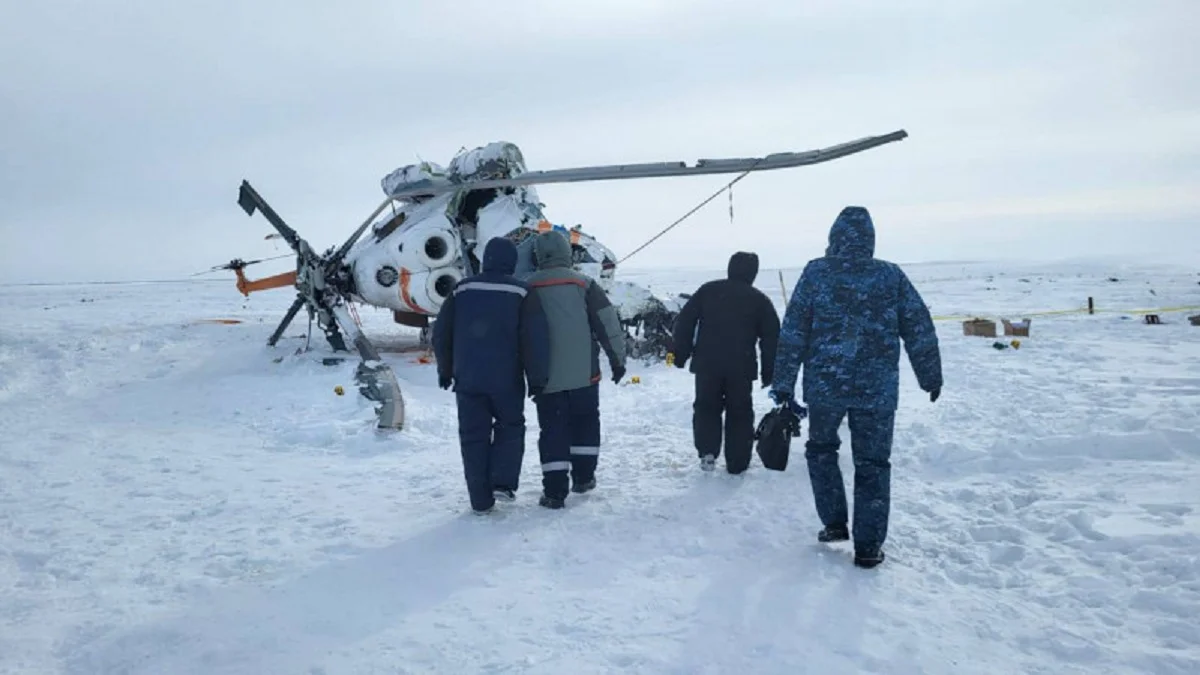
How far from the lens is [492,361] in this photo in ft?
16.9

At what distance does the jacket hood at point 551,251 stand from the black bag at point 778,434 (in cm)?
191

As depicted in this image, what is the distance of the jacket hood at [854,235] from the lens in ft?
13.9

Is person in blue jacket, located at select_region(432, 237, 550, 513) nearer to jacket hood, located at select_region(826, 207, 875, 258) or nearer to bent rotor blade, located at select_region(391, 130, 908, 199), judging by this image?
jacket hood, located at select_region(826, 207, 875, 258)

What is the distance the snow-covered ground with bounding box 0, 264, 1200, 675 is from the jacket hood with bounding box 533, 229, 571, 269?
1.73 meters

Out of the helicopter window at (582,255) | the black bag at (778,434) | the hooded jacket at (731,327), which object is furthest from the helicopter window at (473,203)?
the black bag at (778,434)

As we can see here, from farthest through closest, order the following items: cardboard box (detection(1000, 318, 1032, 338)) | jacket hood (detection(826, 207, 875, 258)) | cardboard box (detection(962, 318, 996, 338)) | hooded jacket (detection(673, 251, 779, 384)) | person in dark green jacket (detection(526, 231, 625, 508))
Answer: cardboard box (detection(962, 318, 996, 338))
cardboard box (detection(1000, 318, 1032, 338))
hooded jacket (detection(673, 251, 779, 384))
person in dark green jacket (detection(526, 231, 625, 508))
jacket hood (detection(826, 207, 875, 258))

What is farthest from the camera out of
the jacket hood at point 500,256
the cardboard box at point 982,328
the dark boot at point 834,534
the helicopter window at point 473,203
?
the cardboard box at point 982,328

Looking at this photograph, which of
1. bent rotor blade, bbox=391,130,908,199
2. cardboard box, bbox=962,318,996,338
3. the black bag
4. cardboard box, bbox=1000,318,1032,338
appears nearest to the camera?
the black bag

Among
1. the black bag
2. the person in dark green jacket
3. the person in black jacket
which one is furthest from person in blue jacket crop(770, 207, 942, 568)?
the person in black jacket

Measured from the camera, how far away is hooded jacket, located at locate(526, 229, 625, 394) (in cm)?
545

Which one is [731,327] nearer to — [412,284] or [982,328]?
[412,284]

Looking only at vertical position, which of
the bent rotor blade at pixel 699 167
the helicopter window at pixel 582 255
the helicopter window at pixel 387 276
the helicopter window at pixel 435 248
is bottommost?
the helicopter window at pixel 387 276

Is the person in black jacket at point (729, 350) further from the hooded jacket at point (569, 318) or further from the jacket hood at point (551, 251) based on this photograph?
the jacket hood at point (551, 251)

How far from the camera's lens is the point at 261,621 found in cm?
352
